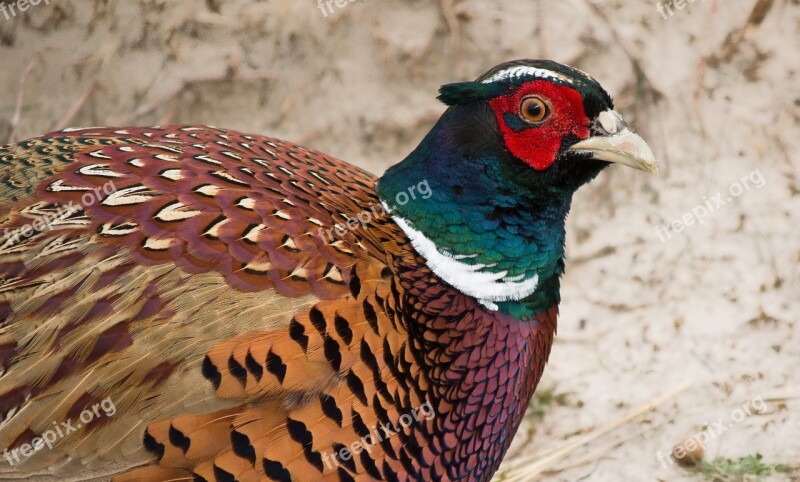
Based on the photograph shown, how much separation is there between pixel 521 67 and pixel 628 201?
7.60 ft

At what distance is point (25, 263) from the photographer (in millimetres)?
2438

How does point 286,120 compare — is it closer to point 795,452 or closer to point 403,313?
point 403,313

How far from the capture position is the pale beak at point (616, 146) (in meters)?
2.53

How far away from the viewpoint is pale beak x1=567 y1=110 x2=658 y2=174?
2529 mm

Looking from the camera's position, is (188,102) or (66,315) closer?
(66,315)

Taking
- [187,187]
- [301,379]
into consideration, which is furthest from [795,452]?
[187,187]
